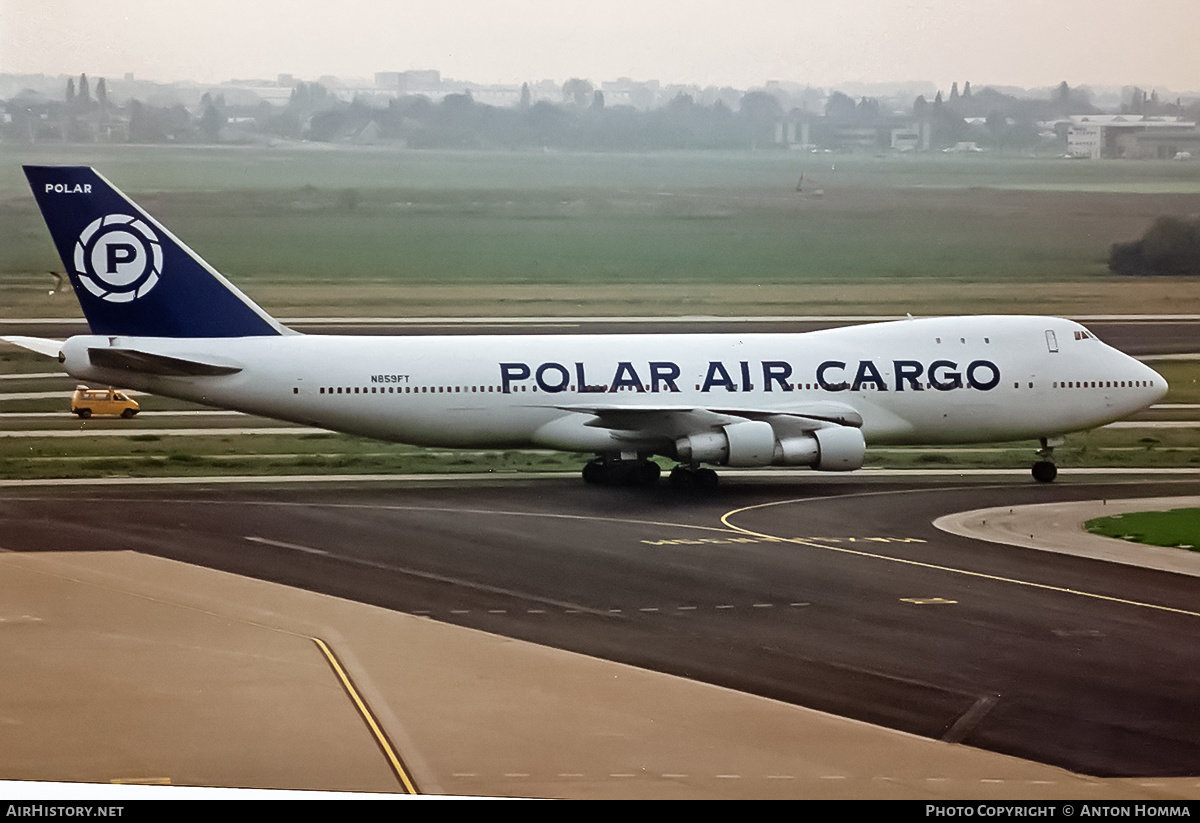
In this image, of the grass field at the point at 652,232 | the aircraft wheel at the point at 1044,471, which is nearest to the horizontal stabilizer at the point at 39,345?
the grass field at the point at 652,232

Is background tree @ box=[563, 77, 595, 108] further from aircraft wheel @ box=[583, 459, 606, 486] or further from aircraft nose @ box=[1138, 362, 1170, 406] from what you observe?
aircraft nose @ box=[1138, 362, 1170, 406]

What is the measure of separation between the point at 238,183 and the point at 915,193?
51.0 ft

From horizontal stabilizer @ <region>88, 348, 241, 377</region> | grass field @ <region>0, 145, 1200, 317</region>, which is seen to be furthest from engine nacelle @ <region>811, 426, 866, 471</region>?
horizontal stabilizer @ <region>88, 348, 241, 377</region>

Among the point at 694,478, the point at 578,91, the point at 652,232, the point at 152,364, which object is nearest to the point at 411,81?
the point at 578,91

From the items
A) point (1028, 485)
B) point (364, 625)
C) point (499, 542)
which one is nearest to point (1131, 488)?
point (1028, 485)

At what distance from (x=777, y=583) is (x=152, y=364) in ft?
40.7

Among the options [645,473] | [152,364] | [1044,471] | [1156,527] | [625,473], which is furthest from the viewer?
[1044,471]

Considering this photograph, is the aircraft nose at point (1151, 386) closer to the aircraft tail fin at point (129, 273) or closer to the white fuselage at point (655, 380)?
the white fuselage at point (655, 380)

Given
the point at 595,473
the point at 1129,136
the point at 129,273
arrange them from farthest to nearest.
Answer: the point at 1129,136, the point at 595,473, the point at 129,273

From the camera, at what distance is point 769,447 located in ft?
83.7

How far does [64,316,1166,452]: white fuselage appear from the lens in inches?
1025

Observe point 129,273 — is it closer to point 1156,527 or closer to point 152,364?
point 152,364

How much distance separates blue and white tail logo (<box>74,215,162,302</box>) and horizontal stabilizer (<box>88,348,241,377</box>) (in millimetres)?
1401

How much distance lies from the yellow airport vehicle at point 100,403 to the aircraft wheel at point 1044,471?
66.0 feet
